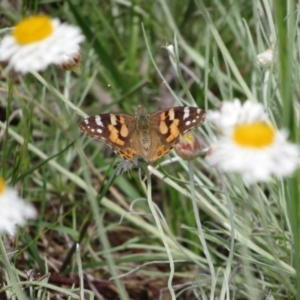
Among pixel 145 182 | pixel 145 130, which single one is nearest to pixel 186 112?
pixel 145 130

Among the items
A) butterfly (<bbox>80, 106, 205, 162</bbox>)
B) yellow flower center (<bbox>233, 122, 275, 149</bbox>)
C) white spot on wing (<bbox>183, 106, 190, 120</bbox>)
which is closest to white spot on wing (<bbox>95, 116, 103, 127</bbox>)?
butterfly (<bbox>80, 106, 205, 162</bbox>)

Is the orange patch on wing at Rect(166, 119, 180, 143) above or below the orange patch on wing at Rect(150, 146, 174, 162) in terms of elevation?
above

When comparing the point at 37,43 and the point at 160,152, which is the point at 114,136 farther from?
the point at 37,43

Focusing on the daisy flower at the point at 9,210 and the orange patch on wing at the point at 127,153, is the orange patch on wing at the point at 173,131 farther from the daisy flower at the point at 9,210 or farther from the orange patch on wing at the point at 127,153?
the daisy flower at the point at 9,210

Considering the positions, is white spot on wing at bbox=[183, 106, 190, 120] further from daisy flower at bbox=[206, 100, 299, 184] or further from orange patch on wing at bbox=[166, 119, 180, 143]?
daisy flower at bbox=[206, 100, 299, 184]

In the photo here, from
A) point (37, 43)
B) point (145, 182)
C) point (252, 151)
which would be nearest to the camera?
point (252, 151)

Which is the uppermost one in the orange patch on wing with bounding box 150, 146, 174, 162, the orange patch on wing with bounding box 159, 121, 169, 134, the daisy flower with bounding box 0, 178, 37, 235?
the orange patch on wing with bounding box 159, 121, 169, 134

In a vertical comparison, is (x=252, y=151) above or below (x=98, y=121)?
below

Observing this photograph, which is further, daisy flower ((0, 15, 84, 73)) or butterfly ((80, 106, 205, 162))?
butterfly ((80, 106, 205, 162))
